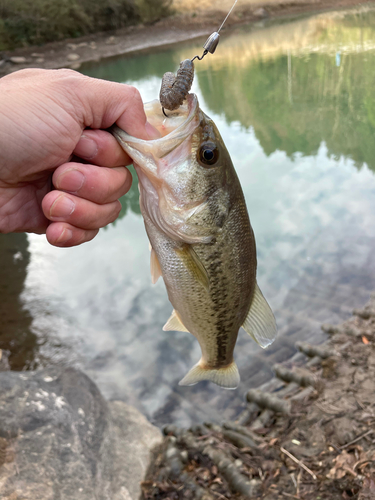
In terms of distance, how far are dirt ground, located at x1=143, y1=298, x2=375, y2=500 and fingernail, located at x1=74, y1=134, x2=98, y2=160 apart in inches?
131

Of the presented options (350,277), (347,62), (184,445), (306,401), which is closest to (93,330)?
(184,445)

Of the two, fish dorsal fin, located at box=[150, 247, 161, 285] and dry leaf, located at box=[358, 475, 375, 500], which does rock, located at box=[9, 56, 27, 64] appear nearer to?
fish dorsal fin, located at box=[150, 247, 161, 285]

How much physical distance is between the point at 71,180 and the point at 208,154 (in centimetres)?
71

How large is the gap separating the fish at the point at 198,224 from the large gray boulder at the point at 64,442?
7.13ft

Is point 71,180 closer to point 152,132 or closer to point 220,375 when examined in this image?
point 152,132

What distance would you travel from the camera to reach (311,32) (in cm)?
3522

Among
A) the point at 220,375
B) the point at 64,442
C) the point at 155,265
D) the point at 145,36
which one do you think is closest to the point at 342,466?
the point at 220,375

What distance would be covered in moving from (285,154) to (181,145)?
13.6 meters

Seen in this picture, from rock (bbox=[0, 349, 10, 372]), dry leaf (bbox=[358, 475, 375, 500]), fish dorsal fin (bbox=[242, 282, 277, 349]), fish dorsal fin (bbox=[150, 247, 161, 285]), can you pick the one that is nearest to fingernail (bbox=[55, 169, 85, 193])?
fish dorsal fin (bbox=[150, 247, 161, 285])

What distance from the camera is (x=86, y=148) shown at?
1972 mm

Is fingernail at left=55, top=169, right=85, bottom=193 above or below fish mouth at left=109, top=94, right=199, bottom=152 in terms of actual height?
below

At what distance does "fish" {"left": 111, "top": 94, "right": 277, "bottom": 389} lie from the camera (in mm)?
1836

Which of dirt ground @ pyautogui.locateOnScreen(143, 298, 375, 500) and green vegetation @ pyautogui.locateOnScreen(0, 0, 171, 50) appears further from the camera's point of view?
green vegetation @ pyautogui.locateOnScreen(0, 0, 171, 50)

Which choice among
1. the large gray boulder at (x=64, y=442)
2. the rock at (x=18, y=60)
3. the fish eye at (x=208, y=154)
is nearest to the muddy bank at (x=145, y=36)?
the rock at (x=18, y=60)
